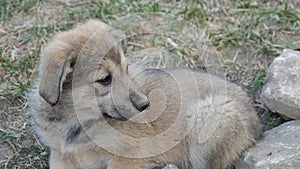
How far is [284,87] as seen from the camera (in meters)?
6.41

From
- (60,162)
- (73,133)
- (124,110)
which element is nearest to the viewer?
(124,110)

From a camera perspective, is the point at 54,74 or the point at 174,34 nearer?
the point at 54,74

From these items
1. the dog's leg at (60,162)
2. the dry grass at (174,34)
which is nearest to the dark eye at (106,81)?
the dog's leg at (60,162)

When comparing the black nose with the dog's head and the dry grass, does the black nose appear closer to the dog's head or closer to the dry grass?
the dog's head

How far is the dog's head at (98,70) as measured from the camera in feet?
16.5

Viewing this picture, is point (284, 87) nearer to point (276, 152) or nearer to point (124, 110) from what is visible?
point (276, 152)

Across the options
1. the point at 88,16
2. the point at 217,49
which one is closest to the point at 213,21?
the point at 217,49

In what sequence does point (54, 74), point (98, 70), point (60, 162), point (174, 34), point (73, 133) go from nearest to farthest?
point (54, 74), point (98, 70), point (73, 133), point (60, 162), point (174, 34)

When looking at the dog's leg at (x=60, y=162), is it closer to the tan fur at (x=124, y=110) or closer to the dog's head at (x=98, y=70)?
the tan fur at (x=124, y=110)

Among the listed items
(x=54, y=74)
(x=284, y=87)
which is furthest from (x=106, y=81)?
(x=284, y=87)

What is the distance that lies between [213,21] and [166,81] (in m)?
2.27

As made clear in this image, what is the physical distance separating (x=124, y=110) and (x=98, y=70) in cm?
39

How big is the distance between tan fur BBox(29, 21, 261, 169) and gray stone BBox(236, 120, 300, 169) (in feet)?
0.35

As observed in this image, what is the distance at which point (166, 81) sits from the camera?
5961 mm
